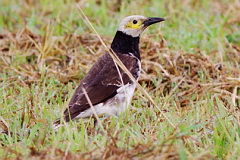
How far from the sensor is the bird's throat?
530 cm

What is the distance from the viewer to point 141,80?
583 centimetres

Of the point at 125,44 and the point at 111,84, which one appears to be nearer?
the point at 111,84

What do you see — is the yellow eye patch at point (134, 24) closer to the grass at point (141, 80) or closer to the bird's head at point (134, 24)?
the bird's head at point (134, 24)

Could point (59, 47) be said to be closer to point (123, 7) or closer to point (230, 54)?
point (123, 7)

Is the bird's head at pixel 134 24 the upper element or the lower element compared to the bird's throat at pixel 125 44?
upper

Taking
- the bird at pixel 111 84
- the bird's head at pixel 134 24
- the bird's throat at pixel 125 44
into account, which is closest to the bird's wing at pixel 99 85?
the bird at pixel 111 84

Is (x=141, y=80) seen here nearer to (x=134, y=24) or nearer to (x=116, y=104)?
(x=134, y=24)

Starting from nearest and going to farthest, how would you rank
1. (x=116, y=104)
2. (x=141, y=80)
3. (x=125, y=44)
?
(x=116, y=104), (x=125, y=44), (x=141, y=80)

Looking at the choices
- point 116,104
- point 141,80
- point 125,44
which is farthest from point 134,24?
point 116,104

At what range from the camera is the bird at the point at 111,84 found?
4.49 meters

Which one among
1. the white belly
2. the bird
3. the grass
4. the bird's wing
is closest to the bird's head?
the bird

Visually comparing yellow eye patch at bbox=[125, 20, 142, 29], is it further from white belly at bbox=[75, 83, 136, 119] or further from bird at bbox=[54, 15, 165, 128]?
white belly at bbox=[75, 83, 136, 119]

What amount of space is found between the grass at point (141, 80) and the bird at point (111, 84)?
16 cm

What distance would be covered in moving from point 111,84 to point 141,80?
43.4 inches
